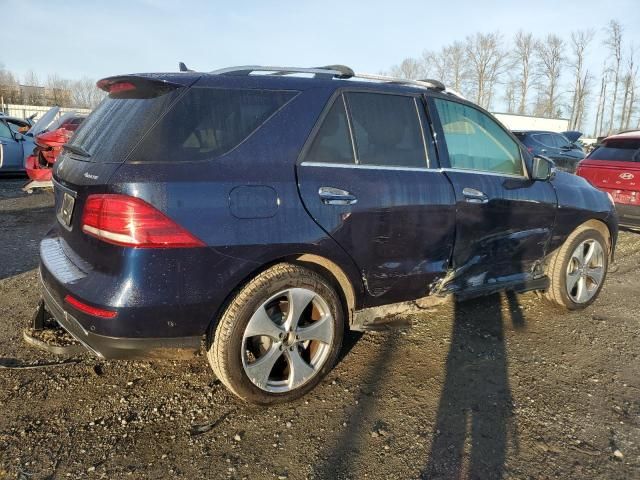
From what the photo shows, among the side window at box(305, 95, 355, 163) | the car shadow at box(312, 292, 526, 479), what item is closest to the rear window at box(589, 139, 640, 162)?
the car shadow at box(312, 292, 526, 479)

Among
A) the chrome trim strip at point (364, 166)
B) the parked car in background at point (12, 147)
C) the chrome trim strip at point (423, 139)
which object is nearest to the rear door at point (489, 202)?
the chrome trim strip at point (423, 139)

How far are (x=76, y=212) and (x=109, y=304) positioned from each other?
0.56 meters

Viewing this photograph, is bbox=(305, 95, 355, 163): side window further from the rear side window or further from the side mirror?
the side mirror

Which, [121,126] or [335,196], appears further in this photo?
[335,196]

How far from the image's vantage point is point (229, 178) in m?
2.38

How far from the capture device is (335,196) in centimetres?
268

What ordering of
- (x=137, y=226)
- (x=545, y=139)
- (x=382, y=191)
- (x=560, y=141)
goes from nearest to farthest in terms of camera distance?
(x=137, y=226) → (x=382, y=191) → (x=545, y=139) → (x=560, y=141)

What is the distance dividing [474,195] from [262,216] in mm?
1593

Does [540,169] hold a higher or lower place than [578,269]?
higher

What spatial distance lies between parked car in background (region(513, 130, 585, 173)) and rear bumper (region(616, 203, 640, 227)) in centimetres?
743

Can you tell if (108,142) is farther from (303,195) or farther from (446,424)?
(446,424)

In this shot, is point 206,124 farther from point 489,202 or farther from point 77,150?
point 489,202

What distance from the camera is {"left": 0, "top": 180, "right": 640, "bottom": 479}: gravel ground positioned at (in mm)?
2283

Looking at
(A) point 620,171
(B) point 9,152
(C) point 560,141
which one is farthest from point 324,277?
(C) point 560,141
